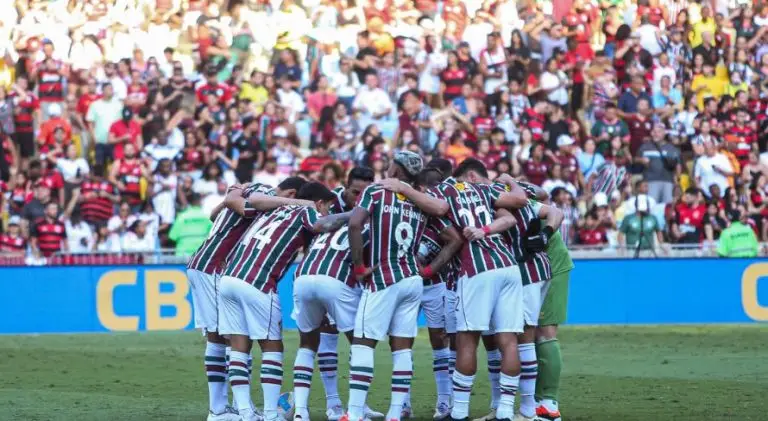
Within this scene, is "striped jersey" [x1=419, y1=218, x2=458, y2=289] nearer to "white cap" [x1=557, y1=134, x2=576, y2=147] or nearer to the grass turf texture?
the grass turf texture

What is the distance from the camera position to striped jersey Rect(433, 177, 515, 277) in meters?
10.7

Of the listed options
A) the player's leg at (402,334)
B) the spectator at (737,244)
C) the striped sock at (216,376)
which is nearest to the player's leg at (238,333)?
the striped sock at (216,376)

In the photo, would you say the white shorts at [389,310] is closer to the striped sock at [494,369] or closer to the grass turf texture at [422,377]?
the striped sock at [494,369]

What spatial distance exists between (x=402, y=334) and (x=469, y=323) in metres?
0.55

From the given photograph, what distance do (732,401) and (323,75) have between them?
47.3 ft

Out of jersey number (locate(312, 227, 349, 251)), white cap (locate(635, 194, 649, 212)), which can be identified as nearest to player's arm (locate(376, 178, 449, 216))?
jersey number (locate(312, 227, 349, 251))

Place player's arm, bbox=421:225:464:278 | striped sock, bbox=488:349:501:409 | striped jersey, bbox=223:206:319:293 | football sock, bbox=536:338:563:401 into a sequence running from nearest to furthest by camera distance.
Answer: striped jersey, bbox=223:206:319:293
player's arm, bbox=421:225:464:278
football sock, bbox=536:338:563:401
striped sock, bbox=488:349:501:409

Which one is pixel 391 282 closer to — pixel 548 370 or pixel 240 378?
pixel 240 378

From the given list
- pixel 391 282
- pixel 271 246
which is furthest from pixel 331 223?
pixel 391 282

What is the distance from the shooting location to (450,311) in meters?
11.4

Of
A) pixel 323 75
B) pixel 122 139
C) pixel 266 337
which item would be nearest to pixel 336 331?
pixel 266 337

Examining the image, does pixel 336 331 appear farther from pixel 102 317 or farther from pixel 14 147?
pixel 14 147

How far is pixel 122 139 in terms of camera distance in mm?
23453

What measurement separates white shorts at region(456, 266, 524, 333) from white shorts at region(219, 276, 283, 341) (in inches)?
56.8
